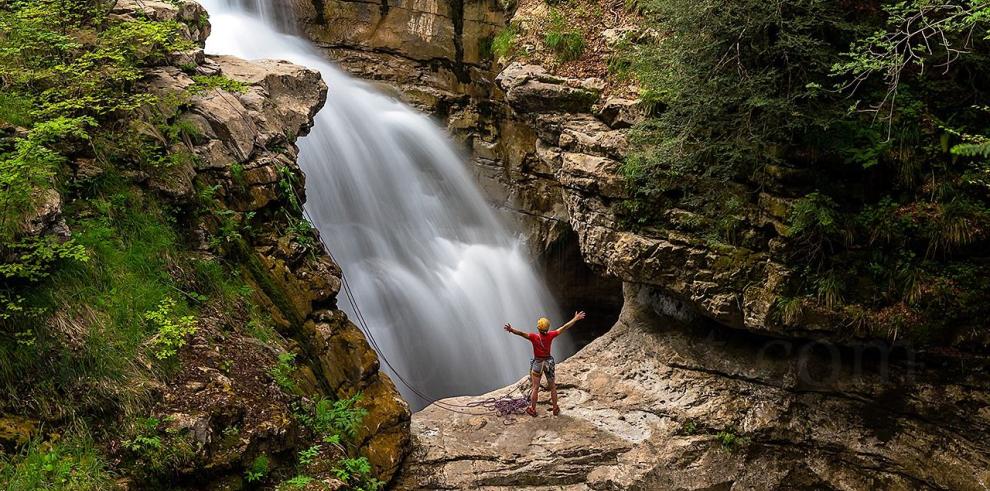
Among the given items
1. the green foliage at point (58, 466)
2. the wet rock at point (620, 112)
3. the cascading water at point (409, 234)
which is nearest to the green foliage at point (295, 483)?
the green foliage at point (58, 466)

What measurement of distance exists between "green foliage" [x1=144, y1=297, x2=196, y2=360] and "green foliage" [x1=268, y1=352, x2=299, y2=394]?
859 mm

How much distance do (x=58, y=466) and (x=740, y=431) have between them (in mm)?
7332

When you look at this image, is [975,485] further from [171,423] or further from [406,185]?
[406,185]

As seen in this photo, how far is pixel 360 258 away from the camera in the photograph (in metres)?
11.9

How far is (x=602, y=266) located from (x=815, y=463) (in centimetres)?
379

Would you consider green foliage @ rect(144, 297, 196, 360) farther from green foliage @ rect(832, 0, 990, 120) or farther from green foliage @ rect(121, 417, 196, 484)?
green foliage @ rect(832, 0, 990, 120)

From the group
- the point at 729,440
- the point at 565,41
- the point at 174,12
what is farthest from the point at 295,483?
the point at 565,41

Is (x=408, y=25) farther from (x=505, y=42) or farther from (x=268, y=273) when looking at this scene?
(x=268, y=273)

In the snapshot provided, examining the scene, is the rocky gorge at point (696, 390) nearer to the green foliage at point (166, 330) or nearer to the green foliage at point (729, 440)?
the green foliage at point (729, 440)

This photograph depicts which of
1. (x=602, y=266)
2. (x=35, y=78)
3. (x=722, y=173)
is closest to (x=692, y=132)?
(x=722, y=173)

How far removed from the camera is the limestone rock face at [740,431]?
7.64 metres

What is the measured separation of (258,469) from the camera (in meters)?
5.51

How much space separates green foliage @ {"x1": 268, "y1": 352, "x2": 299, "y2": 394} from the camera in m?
6.32

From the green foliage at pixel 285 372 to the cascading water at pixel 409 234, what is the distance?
13.5 feet
